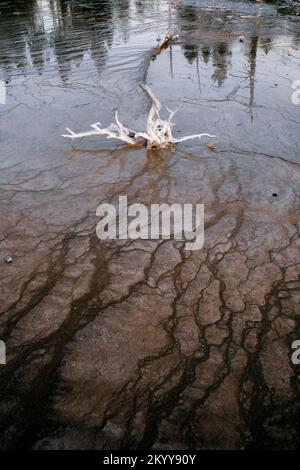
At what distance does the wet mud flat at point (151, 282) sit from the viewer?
2350mm

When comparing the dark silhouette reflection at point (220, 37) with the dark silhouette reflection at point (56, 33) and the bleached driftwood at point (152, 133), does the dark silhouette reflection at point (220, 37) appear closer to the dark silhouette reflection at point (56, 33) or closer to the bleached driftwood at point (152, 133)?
the bleached driftwood at point (152, 133)

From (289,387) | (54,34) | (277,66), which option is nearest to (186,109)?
(277,66)

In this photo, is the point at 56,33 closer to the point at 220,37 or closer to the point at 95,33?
the point at 95,33

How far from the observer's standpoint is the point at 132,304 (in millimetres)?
3131

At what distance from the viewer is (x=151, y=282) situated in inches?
132

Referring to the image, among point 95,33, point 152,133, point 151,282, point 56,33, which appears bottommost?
point 151,282

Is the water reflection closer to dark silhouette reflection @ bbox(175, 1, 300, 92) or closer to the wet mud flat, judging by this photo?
dark silhouette reflection @ bbox(175, 1, 300, 92)

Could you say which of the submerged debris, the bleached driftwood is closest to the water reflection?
the submerged debris

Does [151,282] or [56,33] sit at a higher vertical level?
[56,33]

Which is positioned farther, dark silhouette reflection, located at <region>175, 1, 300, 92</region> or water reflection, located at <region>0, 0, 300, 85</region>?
water reflection, located at <region>0, 0, 300, 85</region>

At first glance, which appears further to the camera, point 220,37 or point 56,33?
point 56,33

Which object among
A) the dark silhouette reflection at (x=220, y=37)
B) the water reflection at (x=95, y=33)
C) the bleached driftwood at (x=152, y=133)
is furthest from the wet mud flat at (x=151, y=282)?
the water reflection at (x=95, y=33)

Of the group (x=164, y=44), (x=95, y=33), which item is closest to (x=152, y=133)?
(x=164, y=44)

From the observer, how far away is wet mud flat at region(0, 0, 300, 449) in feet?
7.71
